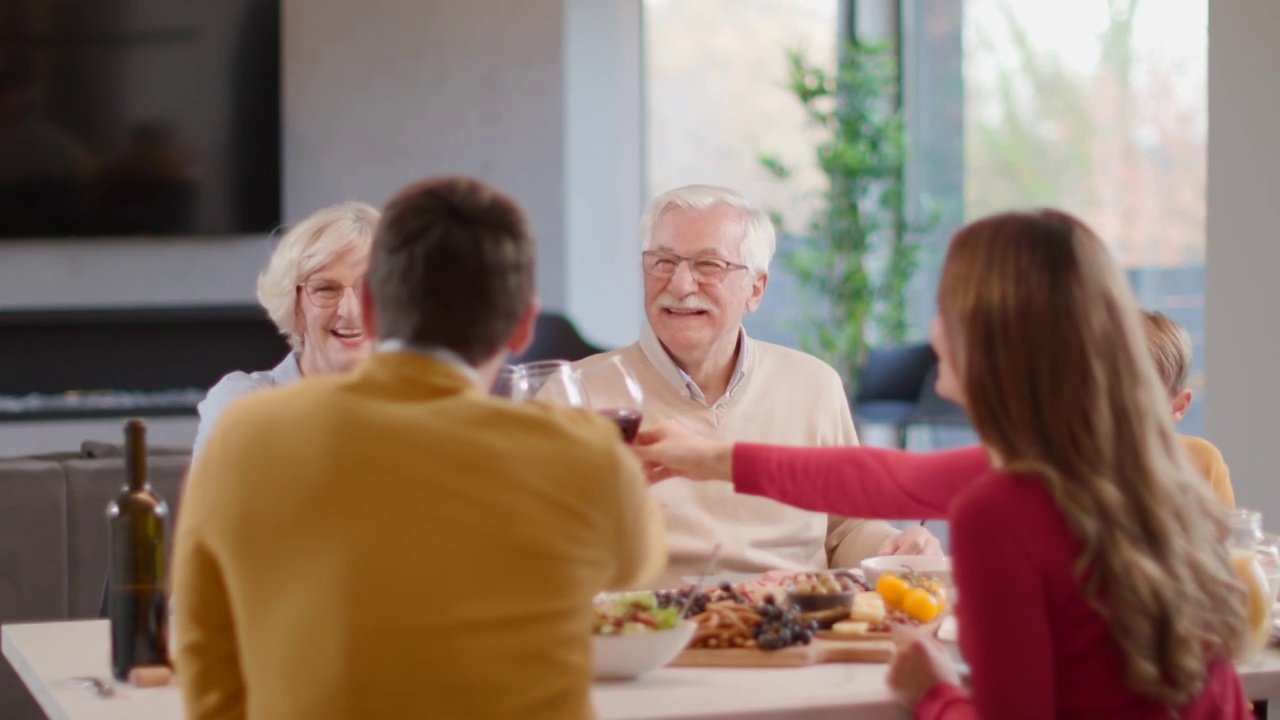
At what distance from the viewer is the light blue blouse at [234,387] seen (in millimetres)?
2680

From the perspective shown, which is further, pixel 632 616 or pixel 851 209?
pixel 851 209

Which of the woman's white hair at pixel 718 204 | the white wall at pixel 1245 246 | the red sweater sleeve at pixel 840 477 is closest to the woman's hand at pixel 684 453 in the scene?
the red sweater sleeve at pixel 840 477

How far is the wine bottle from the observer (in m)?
1.89

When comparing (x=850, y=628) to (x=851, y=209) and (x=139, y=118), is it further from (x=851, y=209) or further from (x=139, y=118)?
(x=851, y=209)

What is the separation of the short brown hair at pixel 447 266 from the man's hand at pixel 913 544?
1.29 m

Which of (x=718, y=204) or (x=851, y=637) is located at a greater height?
(x=718, y=204)

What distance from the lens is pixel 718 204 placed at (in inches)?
120

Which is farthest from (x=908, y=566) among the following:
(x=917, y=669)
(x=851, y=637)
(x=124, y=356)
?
(x=124, y=356)

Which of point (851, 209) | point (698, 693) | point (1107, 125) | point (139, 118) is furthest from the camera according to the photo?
point (851, 209)

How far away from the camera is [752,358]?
3021mm

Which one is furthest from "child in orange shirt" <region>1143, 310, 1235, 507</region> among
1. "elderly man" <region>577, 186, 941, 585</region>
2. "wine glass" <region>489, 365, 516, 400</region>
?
"wine glass" <region>489, 365, 516, 400</region>

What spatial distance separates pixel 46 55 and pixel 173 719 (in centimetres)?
506

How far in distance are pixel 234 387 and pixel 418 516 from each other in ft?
4.79

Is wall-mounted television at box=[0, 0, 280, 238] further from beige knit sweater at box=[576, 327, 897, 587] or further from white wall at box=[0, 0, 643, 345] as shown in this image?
beige knit sweater at box=[576, 327, 897, 587]
